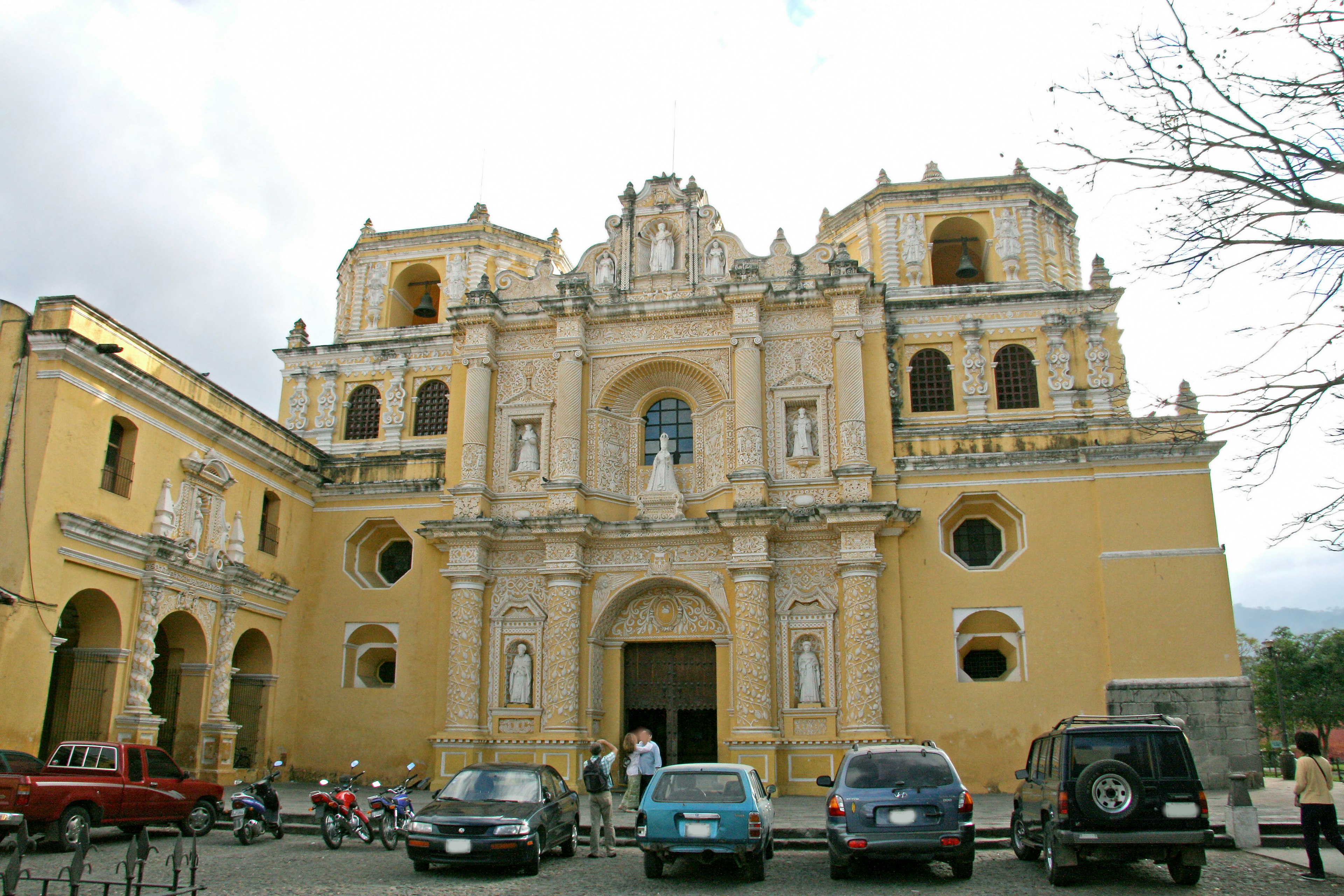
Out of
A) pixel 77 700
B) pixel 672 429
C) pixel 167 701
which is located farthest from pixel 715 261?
pixel 77 700

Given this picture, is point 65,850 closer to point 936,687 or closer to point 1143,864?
point 1143,864

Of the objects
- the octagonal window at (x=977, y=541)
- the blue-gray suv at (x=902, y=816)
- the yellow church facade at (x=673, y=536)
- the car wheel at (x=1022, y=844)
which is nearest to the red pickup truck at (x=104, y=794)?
the yellow church facade at (x=673, y=536)

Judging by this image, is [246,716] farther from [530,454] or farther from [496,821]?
[496,821]

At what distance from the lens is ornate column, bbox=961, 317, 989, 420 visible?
24844 mm

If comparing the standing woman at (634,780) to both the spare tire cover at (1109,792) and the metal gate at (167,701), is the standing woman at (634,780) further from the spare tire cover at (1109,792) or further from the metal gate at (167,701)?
the metal gate at (167,701)

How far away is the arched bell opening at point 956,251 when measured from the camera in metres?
27.6

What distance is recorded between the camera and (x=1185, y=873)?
10.3m

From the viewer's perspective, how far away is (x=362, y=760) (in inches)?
872

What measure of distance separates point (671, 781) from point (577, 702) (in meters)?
10.0

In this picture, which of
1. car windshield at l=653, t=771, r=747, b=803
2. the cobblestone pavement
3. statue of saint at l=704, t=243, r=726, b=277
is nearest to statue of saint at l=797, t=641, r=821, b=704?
the cobblestone pavement

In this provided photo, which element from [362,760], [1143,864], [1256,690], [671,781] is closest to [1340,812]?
[1143,864]

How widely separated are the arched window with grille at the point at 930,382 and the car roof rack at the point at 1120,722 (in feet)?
47.2

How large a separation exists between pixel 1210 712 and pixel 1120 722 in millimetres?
10085

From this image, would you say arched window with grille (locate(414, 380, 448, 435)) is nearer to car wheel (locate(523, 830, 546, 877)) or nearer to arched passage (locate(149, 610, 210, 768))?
arched passage (locate(149, 610, 210, 768))
